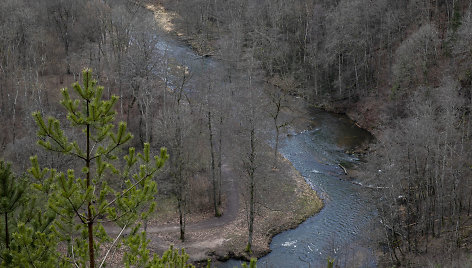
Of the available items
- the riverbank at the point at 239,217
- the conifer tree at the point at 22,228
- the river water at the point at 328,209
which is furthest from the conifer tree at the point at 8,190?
the river water at the point at 328,209

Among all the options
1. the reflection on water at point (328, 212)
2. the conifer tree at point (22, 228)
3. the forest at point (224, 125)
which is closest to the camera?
the conifer tree at point (22, 228)

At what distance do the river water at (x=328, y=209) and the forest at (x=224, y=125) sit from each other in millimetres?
481

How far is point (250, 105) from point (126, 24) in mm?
18348

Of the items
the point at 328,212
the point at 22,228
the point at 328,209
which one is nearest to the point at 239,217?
the point at 328,212

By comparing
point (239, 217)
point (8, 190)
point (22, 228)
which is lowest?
point (239, 217)

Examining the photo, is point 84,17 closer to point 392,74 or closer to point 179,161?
point 179,161

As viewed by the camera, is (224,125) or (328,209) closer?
(328,209)

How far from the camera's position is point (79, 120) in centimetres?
859

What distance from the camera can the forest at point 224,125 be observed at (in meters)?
10.4

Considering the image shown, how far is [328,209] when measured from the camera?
3139 cm

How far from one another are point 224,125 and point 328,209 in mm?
10077

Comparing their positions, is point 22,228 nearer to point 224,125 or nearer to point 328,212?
point 328,212

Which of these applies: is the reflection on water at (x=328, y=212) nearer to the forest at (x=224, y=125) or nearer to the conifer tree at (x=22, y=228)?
the forest at (x=224, y=125)

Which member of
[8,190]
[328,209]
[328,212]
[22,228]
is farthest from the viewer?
[328,209]
